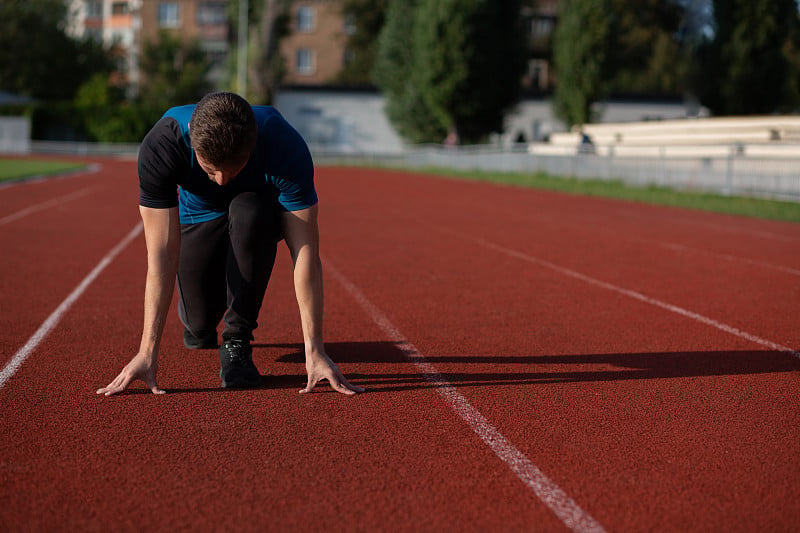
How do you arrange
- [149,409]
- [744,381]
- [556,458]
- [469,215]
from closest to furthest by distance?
[556,458]
[149,409]
[744,381]
[469,215]

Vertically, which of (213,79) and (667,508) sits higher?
(213,79)

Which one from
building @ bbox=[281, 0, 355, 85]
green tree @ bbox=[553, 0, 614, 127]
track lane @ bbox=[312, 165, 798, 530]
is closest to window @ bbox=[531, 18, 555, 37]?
building @ bbox=[281, 0, 355, 85]

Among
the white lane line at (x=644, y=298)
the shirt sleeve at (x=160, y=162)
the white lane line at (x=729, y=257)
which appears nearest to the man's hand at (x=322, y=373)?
the shirt sleeve at (x=160, y=162)

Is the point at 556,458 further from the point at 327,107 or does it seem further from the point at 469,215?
the point at 327,107

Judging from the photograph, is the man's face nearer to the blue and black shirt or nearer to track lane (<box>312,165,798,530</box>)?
the blue and black shirt

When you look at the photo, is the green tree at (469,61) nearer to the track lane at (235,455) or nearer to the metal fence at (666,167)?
the metal fence at (666,167)

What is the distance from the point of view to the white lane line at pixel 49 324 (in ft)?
17.3

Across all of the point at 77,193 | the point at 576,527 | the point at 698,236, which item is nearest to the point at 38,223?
the point at 77,193

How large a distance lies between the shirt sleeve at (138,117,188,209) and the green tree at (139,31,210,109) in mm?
54167

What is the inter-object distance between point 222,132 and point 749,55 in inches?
1362

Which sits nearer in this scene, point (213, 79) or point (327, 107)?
point (327, 107)

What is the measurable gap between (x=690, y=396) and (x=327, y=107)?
49.1m

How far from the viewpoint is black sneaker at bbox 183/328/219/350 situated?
224 inches

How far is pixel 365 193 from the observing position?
24.4 metres
